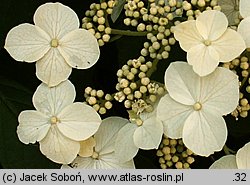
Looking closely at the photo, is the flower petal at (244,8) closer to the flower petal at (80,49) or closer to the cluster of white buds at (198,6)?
the cluster of white buds at (198,6)

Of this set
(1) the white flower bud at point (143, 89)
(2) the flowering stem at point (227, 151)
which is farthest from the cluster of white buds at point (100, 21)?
(2) the flowering stem at point (227, 151)

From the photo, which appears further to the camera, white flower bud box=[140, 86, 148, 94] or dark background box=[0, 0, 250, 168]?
dark background box=[0, 0, 250, 168]

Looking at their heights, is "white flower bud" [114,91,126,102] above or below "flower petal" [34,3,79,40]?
below

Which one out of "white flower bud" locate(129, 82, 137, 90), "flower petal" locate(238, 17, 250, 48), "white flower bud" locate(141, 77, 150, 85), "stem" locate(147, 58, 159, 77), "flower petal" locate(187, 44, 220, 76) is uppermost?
"flower petal" locate(238, 17, 250, 48)

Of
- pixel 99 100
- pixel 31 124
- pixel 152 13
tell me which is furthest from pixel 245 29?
pixel 31 124

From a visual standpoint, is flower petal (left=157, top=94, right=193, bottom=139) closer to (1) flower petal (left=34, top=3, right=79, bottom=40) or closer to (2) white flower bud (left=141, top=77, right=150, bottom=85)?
(2) white flower bud (left=141, top=77, right=150, bottom=85)

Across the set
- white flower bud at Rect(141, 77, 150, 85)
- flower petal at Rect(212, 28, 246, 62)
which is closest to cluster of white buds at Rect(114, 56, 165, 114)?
white flower bud at Rect(141, 77, 150, 85)
